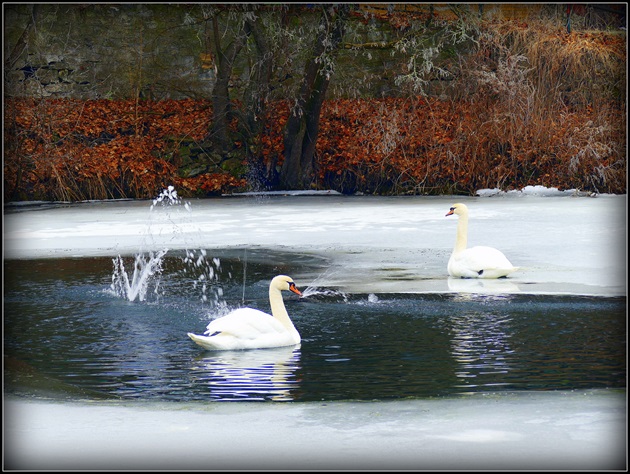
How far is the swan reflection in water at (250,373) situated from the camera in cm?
707

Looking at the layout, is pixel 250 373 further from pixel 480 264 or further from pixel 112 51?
pixel 112 51

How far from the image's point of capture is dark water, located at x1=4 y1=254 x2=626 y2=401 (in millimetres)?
7277

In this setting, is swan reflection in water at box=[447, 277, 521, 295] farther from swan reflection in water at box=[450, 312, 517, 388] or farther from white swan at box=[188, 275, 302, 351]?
white swan at box=[188, 275, 302, 351]

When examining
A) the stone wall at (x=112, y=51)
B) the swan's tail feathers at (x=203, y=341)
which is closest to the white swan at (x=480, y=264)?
the swan's tail feathers at (x=203, y=341)

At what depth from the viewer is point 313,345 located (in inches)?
341

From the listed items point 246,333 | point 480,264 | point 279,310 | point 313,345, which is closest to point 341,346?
point 313,345

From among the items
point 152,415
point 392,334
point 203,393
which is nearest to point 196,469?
point 152,415

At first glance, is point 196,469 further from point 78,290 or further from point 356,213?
point 356,213

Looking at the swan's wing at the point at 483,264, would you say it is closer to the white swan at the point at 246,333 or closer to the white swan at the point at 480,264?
the white swan at the point at 480,264

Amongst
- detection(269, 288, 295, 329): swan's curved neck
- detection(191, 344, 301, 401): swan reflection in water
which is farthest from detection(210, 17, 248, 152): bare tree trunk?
detection(191, 344, 301, 401): swan reflection in water

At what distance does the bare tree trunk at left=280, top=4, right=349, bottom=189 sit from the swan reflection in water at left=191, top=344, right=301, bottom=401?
47.5ft

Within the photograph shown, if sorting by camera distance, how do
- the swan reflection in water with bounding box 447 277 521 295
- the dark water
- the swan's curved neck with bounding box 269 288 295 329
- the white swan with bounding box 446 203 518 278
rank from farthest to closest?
the white swan with bounding box 446 203 518 278 → the swan reflection in water with bounding box 447 277 521 295 → the swan's curved neck with bounding box 269 288 295 329 → the dark water

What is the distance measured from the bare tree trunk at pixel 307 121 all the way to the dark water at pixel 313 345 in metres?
11.3

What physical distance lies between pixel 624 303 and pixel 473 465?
18.2 ft
